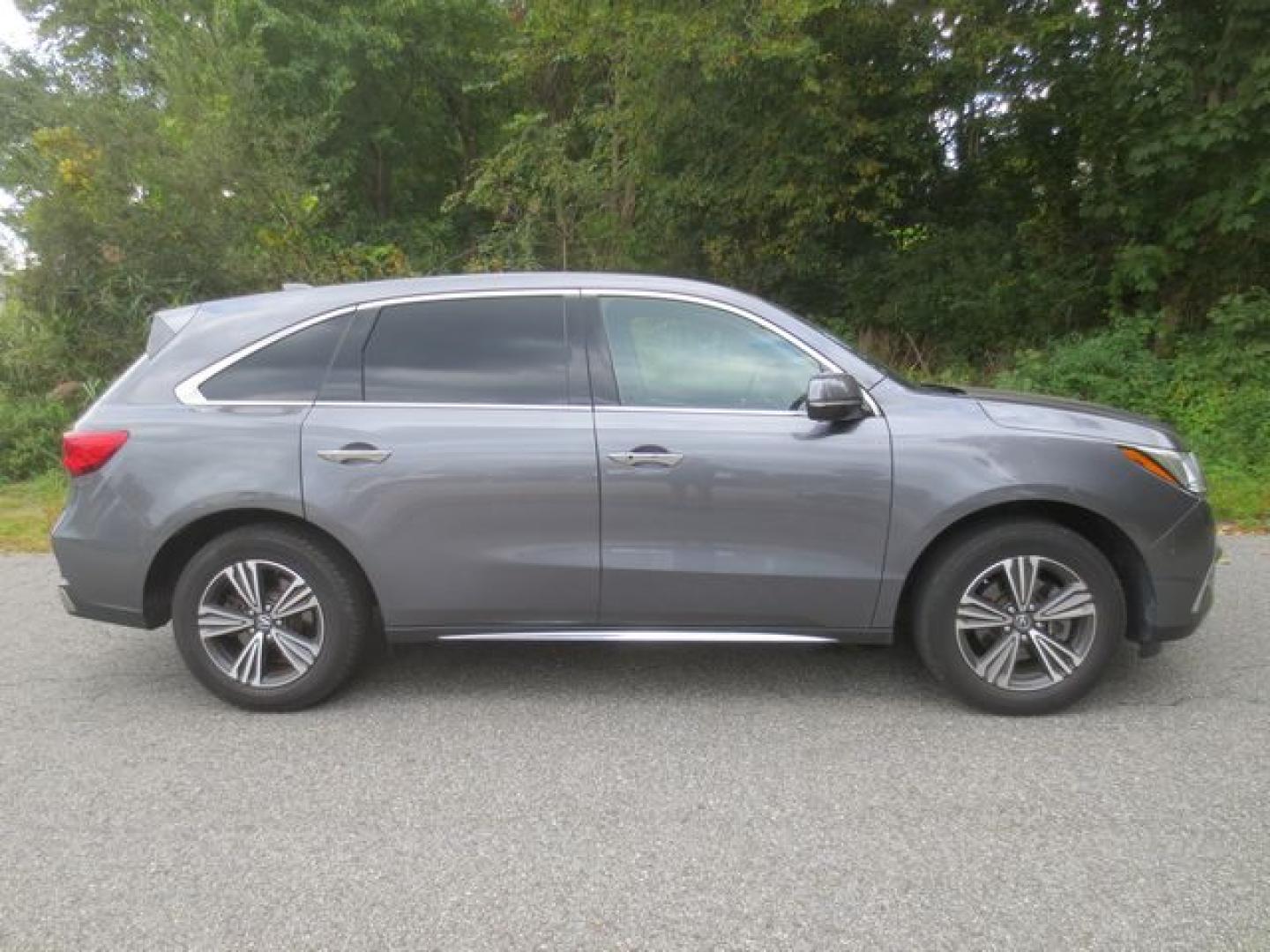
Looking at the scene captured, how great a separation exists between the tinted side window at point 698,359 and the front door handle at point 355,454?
0.99 meters

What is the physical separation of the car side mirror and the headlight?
1.06 meters

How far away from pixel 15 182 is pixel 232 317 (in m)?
9.65

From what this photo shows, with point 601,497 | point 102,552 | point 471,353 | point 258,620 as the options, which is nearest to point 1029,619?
point 601,497

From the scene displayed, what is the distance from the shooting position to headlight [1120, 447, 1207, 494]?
3545 mm

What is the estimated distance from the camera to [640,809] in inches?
117

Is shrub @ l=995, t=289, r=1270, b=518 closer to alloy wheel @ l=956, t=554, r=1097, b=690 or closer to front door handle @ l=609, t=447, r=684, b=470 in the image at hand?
alloy wheel @ l=956, t=554, r=1097, b=690

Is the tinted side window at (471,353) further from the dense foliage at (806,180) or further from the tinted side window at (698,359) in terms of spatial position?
the dense foliage at (806,180)

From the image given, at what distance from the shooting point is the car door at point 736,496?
351 centimetres

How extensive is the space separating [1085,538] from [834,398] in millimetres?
1221

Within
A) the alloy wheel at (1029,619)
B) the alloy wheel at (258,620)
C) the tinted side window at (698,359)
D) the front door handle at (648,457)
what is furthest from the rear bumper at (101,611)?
the alloy wheel at (1029,619)

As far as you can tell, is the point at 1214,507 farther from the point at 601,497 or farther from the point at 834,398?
the point at 601,497

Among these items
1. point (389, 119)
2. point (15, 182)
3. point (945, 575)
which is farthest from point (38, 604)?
point (389, 119)

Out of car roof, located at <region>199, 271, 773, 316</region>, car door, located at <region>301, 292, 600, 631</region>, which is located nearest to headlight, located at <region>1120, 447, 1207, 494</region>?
car roof, located at <region>199, 271, 773, 316</region>

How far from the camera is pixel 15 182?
11000mm
